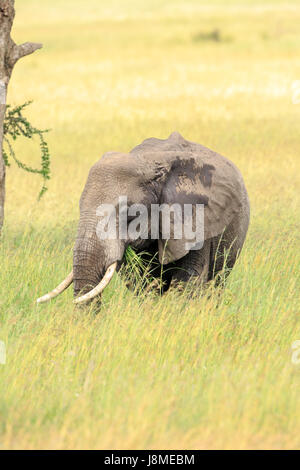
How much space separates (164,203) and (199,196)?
1.32 feet

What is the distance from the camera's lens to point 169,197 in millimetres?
6957

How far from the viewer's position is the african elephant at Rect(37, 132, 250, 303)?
6320mm

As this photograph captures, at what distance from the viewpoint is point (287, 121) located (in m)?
20.5

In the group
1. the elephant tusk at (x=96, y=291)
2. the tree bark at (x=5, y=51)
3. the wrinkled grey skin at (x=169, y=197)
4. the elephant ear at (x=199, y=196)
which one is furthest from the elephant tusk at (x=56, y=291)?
the tree bark at (x=5, y=51)

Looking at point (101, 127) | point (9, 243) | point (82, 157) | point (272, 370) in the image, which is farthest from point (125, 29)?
point (272, 370)

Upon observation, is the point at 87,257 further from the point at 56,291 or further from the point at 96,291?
the point at 56,291

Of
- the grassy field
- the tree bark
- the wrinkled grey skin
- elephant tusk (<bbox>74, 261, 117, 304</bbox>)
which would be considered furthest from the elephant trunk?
the tree bark

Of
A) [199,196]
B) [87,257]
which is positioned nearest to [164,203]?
[199,196]

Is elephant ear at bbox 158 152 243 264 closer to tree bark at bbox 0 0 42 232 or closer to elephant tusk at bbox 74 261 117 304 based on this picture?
elephant tusk at bbox 74 261 117 304

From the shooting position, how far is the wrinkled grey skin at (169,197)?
6328mm

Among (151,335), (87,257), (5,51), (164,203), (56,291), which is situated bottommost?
(151,335)
